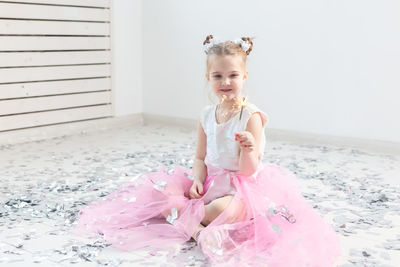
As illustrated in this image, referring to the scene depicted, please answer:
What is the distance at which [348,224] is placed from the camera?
5.50ft

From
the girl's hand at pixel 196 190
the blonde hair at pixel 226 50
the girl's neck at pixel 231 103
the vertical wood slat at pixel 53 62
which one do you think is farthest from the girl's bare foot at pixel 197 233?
the vertical wood slat at pixel 53 62

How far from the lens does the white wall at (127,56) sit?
3.49 meters

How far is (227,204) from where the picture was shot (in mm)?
1516

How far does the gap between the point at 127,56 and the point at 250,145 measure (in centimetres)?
228

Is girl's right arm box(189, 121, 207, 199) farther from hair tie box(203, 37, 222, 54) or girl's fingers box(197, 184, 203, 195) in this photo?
hair tie box(203, 37, 222, 54)

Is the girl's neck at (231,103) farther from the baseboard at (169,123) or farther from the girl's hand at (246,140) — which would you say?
the baseboard at (169,123)

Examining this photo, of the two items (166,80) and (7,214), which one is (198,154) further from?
(166,80)

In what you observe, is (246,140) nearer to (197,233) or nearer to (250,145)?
(250,145)

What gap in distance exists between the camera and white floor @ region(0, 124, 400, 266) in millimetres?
1427

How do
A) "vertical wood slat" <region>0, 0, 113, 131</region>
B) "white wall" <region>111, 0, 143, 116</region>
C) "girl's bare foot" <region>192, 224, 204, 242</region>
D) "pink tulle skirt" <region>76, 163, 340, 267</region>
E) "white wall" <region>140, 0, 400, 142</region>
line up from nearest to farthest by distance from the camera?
"pink tulle skirt" <region>76, 163, 340, 267</region> → "girl's bare foot" <region>192, 224, 204, 242</region> → "white wall" <region>140, 0, 400, 142</region> → "vertical wood slat" <region>0, 0, 113, 131</region> → "white wall" <region>111, 0, 143, 116</region>

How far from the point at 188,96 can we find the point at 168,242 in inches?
81.3

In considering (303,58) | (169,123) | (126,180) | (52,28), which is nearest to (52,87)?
(52,28)

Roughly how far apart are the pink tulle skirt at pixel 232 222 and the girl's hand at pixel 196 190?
2cm

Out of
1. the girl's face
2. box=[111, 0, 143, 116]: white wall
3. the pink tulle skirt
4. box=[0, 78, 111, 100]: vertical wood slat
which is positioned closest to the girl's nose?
the girl's face
